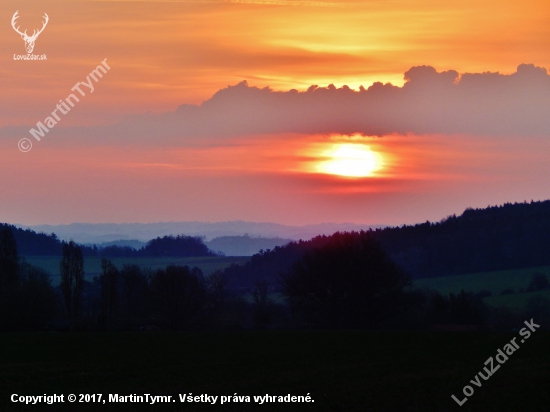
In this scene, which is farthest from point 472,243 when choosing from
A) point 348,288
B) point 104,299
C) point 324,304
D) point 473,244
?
point 324,304

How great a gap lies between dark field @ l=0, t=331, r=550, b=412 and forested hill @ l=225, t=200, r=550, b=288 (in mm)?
76886

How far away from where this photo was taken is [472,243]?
135875 mm

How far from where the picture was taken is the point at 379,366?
34.8 metres

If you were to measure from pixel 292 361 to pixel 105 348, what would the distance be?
1624 centimetres

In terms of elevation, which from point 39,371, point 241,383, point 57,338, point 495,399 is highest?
point 57,338

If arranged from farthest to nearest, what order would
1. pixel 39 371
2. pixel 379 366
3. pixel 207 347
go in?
1. pixel 207 347
2. pixel 39 371
3. pixel 379 366

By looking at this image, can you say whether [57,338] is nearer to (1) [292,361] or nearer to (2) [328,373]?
(1) [292,361]

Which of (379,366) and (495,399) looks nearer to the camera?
(495,399)

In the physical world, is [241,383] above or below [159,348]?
below

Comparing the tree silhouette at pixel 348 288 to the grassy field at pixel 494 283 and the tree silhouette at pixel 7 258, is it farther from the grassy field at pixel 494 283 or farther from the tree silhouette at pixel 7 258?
the tree silhouette at pixel 7 258

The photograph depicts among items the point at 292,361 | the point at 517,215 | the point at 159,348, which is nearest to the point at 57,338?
Result: the point at 159,348

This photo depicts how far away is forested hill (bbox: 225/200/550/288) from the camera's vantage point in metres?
130

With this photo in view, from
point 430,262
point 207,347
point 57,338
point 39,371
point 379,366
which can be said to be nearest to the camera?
point 379,366

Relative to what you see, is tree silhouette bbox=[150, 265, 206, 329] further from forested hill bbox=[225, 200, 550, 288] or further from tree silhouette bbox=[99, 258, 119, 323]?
forested hill bbox=[225, 200, 550, 288]
